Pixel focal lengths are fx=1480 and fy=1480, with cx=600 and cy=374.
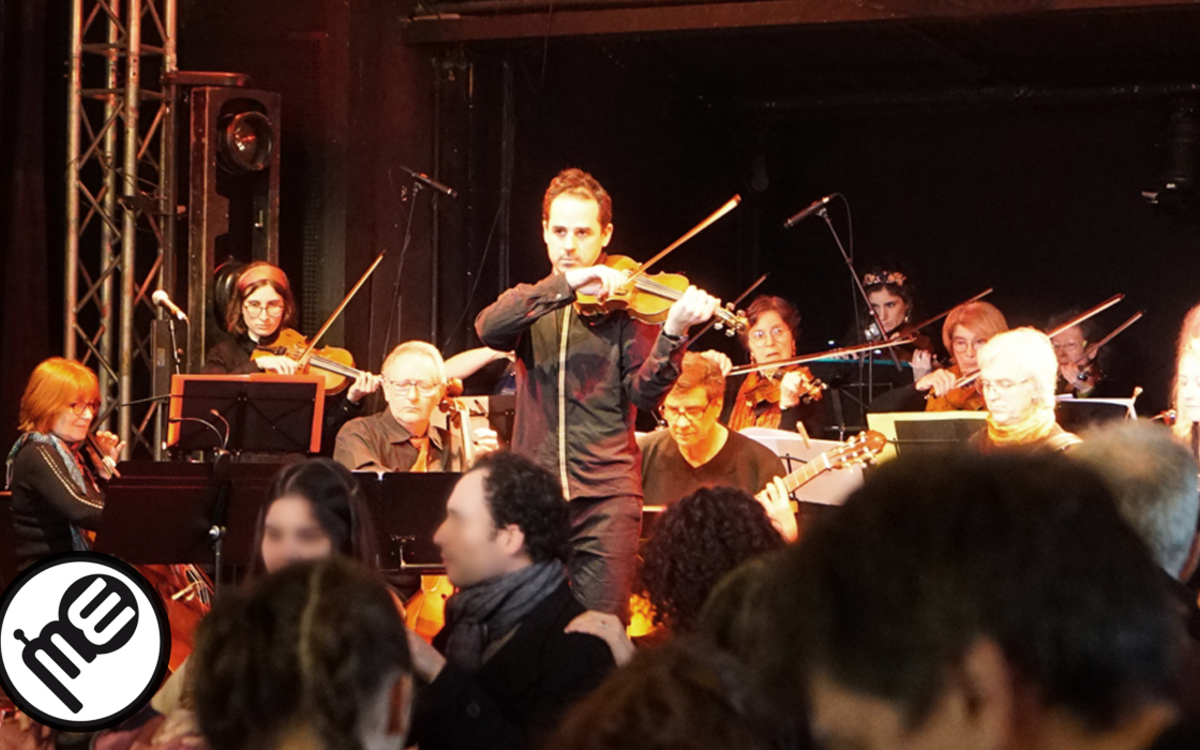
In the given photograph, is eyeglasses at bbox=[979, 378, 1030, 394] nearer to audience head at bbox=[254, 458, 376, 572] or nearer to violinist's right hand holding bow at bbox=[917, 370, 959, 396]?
audience head at bbox=[254, 458, 376, 572]

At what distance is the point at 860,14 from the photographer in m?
6.54

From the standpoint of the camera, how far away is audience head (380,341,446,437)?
5672mm

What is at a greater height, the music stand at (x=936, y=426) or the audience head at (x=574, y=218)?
the audience head at (x=574, y=218)

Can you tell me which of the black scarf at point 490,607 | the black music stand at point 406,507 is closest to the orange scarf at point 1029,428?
the black music stand at point 406,507

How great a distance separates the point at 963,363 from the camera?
6.83 m

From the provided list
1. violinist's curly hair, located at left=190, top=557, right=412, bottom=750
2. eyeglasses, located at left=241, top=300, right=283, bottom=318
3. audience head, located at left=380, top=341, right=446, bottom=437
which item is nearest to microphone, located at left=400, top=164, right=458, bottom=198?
eyeglasses, located at left=241, top=300, right=283, bottom=318

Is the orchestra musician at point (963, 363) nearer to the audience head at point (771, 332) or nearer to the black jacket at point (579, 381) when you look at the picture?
the audience head at point (771, 332)

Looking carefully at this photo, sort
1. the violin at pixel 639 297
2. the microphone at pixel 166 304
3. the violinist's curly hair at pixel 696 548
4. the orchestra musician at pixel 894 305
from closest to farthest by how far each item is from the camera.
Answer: the violinist's curly hair at pixel 696 548 < the violin at pixel 639 297 < the microphone at pixel 166 304 < the orchestra musician at pixel 894 305

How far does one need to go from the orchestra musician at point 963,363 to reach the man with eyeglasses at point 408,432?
2311 millimetres

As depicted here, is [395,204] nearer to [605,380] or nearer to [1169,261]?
[605,380]

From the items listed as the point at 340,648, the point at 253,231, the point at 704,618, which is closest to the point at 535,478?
the point at 704,618

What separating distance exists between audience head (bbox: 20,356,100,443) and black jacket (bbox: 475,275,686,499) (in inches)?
74.6

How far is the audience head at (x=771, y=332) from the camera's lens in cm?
727

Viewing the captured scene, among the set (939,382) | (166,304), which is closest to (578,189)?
(166,304)
